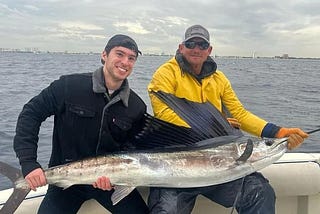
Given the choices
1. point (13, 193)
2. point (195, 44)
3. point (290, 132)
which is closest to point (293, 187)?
point (290, 132)

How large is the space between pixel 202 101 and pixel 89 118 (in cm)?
93

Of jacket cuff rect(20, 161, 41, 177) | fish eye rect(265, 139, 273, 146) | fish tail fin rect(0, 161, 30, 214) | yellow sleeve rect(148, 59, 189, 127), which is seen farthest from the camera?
yellow sleeve rect(148, 59, 189, 127)

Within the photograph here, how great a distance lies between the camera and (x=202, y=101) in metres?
3.31

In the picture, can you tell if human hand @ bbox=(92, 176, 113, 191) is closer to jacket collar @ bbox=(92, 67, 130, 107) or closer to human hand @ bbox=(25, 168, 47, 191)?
human hand @ bbox=(25, 168, 47, 191)

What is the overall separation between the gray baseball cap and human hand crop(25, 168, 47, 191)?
1.53m

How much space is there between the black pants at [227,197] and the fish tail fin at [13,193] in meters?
0.84

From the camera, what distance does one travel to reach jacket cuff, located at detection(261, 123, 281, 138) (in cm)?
320

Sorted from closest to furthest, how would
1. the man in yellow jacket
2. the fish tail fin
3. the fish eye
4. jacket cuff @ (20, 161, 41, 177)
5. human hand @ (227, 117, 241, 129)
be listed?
the fish tail fin, jacket cuff @ (20, 161, 41, 177), the fish eye, the man in yellow jacket, human hand @ (227, 117, 241, 129)

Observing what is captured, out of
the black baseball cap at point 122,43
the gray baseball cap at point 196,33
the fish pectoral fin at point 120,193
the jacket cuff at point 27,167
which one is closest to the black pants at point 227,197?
the fish pectoral fin at point 120,193

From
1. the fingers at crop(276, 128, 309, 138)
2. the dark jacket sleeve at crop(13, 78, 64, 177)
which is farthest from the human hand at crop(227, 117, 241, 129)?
the dark jacket sleeve at crop(13, 78, 64, 177)

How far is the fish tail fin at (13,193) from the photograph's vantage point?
2490 millimetres

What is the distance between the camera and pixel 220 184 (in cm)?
297

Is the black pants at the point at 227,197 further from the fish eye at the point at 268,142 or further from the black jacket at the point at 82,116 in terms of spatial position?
the black jacket at the point at 82,116

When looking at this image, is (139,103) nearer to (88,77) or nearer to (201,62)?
(88,77)
